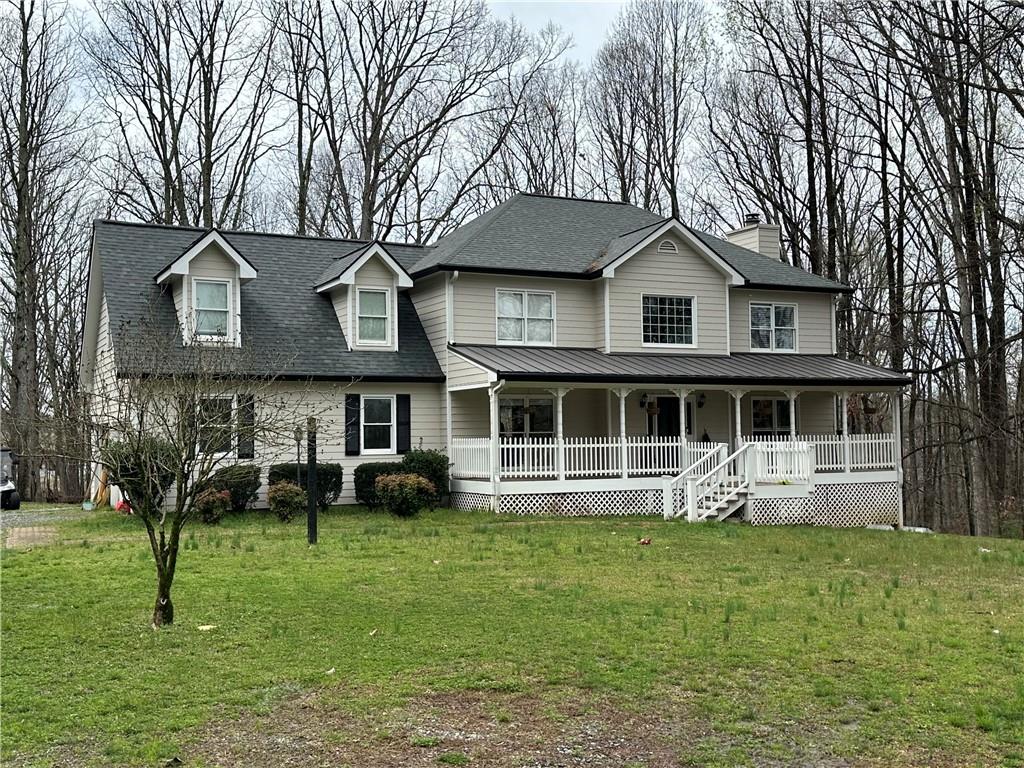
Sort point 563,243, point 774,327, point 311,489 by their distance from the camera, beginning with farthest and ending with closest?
point 774,327 → point 563,243 → point 311,489

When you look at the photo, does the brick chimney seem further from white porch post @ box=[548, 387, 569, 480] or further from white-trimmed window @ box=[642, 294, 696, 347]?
white porch post @ box=[548, 387, 569, 480]

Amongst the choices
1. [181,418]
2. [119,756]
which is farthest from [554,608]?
[119,756]

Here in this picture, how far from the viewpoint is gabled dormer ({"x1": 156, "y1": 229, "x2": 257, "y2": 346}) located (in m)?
23.7

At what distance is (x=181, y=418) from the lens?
9.67 meters

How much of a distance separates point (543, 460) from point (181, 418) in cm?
1463

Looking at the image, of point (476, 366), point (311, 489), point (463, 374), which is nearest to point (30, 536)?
point (311, 489)

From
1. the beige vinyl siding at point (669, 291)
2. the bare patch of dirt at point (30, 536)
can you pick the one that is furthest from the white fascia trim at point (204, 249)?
the beige vinyl siding at point (669, 291)

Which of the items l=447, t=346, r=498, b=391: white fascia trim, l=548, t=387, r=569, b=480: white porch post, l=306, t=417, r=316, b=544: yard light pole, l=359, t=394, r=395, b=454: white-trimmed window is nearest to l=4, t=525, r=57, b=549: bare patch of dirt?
l=306, t=417, r=316, b=544: yard light pole

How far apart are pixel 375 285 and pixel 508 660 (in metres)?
17.8

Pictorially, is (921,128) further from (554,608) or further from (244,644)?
(244,644)

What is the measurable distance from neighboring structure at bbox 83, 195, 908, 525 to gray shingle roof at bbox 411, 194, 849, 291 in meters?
0.09

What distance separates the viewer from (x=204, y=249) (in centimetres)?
2388

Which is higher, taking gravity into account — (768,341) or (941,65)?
(941,65)

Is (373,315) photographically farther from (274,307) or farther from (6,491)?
(6,491)
